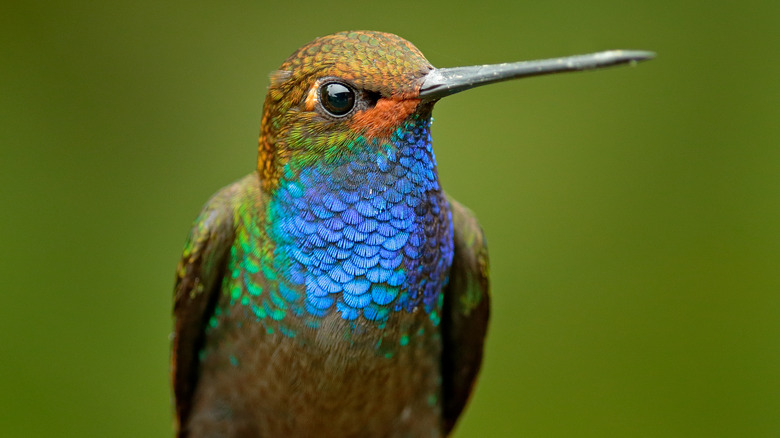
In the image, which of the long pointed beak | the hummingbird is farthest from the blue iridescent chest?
the long pointed beak

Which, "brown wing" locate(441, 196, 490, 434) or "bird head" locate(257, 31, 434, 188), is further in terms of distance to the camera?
"brown wing" locate(441, 196, 490, 434)

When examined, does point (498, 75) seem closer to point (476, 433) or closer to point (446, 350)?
point (446, 350)

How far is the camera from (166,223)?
3.62 m

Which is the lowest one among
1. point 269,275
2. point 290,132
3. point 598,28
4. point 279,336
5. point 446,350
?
point 446,350

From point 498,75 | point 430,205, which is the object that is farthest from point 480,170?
point 498,75

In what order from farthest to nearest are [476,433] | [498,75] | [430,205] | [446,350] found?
1. [476,433]
2. [446,350]
3. [430,205]
4. [498,75]

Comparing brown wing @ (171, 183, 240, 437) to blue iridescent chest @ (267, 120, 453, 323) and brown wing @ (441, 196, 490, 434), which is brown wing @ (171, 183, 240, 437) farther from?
brown wing @ (441, 196, 490, 434)

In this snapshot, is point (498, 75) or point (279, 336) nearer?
point (498, 75)

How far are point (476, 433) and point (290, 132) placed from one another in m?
2.10

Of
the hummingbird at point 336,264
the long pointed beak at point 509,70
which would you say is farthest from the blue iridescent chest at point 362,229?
the long pointed beak at point 509,70

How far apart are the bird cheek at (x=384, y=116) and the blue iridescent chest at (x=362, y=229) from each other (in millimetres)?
22

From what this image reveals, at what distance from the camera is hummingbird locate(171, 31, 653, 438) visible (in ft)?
5.58

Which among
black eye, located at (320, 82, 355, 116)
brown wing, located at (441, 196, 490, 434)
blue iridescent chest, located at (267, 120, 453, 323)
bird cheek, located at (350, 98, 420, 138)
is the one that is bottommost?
brown wing, located at (441, 196, 490, 434)

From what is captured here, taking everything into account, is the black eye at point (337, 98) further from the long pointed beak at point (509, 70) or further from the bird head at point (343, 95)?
the long pointed beak at point (509, 70)
